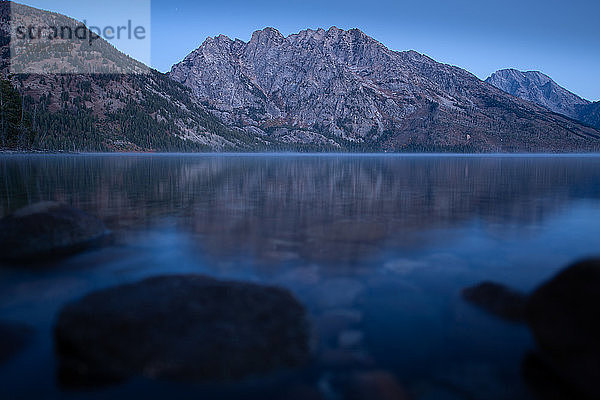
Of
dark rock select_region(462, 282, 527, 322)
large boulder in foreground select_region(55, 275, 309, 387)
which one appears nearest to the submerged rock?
dark rock select_region(462, 282, 527, 322)

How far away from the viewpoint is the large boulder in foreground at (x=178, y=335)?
6.45 meters

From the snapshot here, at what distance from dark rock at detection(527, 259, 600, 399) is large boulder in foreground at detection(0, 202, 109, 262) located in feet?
48.4

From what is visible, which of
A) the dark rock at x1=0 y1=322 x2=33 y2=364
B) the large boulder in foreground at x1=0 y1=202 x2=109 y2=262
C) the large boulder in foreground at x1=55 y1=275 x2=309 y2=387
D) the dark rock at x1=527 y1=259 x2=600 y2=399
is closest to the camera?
the dark rock at x1=527 y1=259 x2=600 y2=399

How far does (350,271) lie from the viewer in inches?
472

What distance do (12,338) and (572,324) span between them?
10.9m

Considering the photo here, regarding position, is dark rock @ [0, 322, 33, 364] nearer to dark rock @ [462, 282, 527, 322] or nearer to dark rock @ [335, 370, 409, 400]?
dark rock @ [335, 370, 409, 400]

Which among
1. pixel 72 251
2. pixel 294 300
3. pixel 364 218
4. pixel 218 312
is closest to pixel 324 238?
pixel 364 218

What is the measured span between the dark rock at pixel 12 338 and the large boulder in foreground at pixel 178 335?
0.82m

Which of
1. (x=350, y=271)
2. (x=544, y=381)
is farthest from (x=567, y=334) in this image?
(x=350, y=271)

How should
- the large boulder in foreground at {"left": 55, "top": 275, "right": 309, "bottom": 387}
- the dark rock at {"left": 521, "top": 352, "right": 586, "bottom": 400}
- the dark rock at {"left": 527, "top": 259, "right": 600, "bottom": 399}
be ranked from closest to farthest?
the dark rock at {"left": 527, "top": 259, "right": 600, "bottom": 399} → the dark rock at {"left": 521, "top": 352, "right": 586, "bottom": 400} → the large boulder in foreground at {"left": 55, "top": 275, "right": 309, "bottom": 387}

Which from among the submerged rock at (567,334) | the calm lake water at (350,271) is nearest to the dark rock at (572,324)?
the submerged rock at (567,334)

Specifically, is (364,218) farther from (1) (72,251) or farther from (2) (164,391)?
(2) (164,391)

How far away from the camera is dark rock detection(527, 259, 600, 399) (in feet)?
19.1

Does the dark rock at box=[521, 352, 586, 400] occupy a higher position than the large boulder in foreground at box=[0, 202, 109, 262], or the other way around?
the large boulder in foreground at box=[0, 202, 109, 262]
